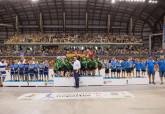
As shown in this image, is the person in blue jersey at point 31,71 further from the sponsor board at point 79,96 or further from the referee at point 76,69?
the sponsor board at point 79,96

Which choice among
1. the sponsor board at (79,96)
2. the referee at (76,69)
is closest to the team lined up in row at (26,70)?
the referee at (76,69)

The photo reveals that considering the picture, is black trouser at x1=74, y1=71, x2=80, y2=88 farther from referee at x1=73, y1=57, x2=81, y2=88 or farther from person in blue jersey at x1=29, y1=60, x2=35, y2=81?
person in blue jersey at x1=29, y1=60, x2=35, y2=81

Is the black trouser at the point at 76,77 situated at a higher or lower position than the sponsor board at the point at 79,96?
higher

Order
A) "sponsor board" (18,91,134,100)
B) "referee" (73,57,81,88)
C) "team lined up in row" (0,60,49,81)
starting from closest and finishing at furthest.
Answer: "sponsor board" (18,91,134,100)
"referee" (73,57,81,88)
"team lined up in row" (0,60,49,81)

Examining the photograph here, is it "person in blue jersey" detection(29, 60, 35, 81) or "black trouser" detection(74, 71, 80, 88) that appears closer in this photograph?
"black trouser" detection(74, 71, 80, 88)

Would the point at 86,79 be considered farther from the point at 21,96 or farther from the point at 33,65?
the point at 21,96

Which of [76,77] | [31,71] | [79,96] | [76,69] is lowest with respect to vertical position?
[79,96]

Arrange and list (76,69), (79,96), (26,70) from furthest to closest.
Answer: (26,70) → (76,69) → (79,96)

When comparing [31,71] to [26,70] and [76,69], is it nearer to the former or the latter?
[26,70]

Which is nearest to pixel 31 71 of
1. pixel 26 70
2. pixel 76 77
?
pixel 26 70

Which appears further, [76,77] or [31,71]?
[31,71]

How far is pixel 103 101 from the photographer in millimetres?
14117

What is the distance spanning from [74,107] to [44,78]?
11.1 m

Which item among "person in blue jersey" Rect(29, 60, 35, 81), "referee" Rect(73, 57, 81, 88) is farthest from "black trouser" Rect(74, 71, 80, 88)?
"person in blue jersey" Rect(29, 60, 35, 81)
